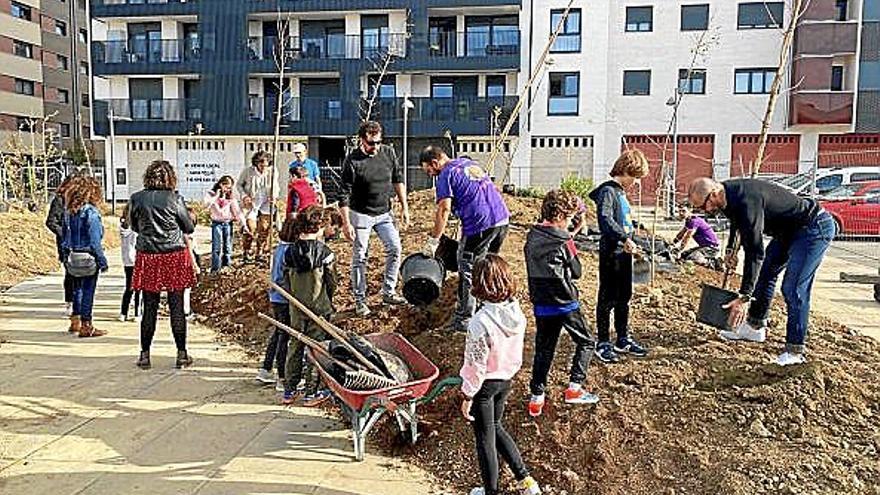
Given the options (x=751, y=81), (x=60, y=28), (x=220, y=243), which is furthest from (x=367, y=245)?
(x=60, y=28)

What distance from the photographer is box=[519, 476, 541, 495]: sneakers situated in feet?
13.0

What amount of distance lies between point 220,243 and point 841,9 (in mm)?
32153

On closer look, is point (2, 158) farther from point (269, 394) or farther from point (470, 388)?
point (470, 388)

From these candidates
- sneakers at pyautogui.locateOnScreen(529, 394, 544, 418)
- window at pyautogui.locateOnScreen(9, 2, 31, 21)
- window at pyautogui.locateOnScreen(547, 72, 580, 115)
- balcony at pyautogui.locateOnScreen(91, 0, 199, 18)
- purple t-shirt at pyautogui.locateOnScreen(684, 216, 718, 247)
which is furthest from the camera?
window at pyautogui.locateOnScreen(9, 2, 31, 21)

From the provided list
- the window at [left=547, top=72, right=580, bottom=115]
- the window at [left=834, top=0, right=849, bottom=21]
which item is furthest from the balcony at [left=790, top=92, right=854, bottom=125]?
the window at [left=547, top=72, right=580, bottom=115]

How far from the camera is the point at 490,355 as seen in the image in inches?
148

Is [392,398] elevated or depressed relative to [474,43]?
depressed

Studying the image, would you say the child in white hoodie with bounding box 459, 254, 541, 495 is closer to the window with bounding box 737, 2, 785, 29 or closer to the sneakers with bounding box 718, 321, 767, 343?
the sneakers with bounding box 718, 321, 767, 343

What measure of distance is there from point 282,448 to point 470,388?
66.6 inches

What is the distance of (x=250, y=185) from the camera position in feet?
32.9

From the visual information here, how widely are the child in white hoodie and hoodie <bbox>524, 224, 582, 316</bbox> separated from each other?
1.99 feet

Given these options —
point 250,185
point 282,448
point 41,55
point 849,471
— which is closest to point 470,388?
point 282,448

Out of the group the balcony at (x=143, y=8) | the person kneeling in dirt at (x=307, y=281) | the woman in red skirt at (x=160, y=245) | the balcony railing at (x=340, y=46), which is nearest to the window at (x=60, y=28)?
the balcony at (x=143, y=8)

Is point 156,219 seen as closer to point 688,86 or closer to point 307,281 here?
point 307,281
